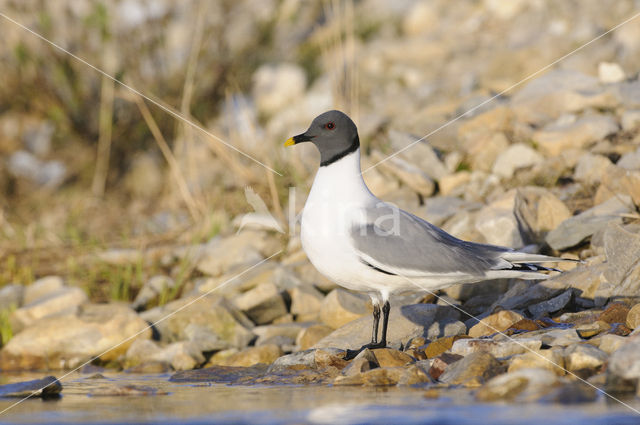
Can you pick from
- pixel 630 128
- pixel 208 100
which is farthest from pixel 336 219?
pixel 208 100

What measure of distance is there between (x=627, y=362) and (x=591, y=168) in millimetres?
3363

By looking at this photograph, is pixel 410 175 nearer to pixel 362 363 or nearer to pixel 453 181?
pixel 453 181

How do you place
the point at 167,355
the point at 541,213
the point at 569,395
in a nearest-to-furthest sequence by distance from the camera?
the point at 569,395 < the point at 167,355 < the point at 541,213

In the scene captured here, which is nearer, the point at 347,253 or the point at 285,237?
the point at 347,253

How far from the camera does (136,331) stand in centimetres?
592

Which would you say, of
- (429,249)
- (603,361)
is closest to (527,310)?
(429,249)

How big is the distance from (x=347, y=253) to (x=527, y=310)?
1.32 metres

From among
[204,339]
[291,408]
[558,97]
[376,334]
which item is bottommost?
[291,408]

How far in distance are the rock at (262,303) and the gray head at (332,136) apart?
1559 mm

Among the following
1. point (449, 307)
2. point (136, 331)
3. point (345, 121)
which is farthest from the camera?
point (136, 331)

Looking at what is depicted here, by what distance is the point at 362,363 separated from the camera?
4078 mm

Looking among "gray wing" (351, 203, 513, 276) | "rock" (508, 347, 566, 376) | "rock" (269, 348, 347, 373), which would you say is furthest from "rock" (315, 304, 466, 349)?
"rock" (508, 347, 566, 376)

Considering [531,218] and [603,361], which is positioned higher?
[531,218]

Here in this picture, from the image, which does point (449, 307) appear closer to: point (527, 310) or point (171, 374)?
point (527, 310)
